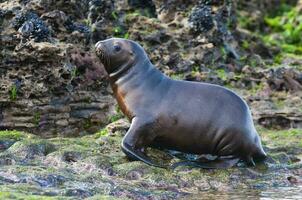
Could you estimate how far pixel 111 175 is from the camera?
24.1 feet

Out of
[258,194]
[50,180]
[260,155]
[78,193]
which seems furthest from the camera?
[260,155]

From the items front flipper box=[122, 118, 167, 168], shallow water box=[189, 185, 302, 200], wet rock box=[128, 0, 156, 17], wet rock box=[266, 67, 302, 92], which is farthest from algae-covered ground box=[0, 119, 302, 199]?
wet rock box=[128, 0, 156, 17]

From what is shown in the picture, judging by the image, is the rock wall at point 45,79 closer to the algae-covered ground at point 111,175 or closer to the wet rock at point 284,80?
the algae-covered ground at point 111,175

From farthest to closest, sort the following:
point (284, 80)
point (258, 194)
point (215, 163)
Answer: point (284, 80)
point (215, 163)
point (258, 194)

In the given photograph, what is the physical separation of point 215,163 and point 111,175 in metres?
1.30

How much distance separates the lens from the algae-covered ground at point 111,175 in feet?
21.1

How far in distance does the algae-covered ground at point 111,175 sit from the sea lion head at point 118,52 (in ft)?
3.00

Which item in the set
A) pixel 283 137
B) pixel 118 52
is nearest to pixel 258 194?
pixel 118 52

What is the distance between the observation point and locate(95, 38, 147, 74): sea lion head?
8.35m

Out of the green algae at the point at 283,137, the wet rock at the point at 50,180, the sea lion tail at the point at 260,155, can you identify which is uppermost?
the wet rock at the point at 50,180

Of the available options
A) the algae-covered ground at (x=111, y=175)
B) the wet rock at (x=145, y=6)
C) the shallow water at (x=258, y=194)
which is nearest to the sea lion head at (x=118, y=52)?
the algae-covered ground at (x=111, y=175)

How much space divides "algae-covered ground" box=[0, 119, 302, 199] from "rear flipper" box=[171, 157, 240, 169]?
90mm

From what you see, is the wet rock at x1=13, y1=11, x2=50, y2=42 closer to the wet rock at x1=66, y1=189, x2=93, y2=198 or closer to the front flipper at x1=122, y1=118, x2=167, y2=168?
the front flipper at x1=122, y1=118, x2=167, y2=168

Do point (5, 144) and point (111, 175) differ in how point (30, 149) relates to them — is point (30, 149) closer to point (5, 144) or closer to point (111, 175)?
point (5, 144)
